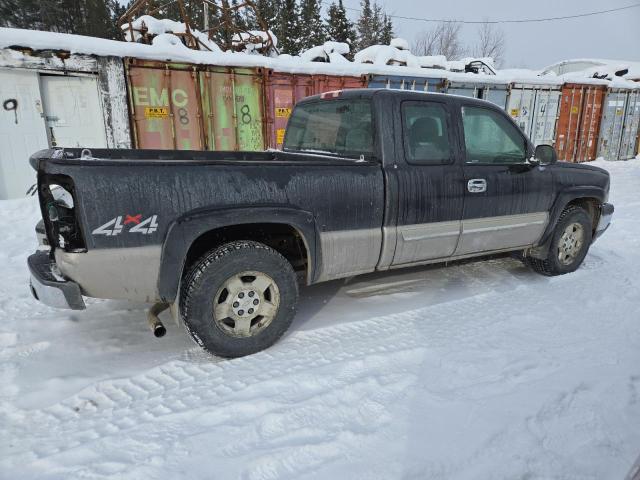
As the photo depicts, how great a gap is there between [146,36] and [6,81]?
4353 millimetres

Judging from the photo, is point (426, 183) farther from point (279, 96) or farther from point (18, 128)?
point (18, 128)

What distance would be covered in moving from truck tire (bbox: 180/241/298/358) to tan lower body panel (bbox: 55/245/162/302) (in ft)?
0.82

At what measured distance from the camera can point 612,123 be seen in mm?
15969

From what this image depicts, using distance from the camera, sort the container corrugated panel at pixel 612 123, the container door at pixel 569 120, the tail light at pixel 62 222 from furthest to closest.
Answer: the container corrugated panel at pixel 612 123 → the container door at pixel 569 120 → the tail light at pixel 62 222

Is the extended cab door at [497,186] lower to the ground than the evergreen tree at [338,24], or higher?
lower

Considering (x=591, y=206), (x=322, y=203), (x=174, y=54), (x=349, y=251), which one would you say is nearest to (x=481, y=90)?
(x=174, y=54)

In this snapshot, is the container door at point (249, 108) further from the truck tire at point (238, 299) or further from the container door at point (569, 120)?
the container door at point (569, 120)

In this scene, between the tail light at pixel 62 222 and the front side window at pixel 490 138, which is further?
the front side window at pixel 490 138

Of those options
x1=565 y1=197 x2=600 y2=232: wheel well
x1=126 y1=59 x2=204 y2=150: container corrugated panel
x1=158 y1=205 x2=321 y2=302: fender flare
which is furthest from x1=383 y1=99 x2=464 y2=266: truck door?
x1=126 y1=59 x2=204 y2=150: container corrugated panel

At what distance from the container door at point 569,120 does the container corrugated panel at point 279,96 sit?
9547mm

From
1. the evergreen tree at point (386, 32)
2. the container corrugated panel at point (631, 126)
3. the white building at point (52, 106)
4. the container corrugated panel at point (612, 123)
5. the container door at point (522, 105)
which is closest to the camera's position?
the white building at point (52, 106)

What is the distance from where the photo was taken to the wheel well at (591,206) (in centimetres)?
462

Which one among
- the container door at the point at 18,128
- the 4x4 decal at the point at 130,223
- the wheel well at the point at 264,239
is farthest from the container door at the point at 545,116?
the 4x4 decal at the point at 130,223

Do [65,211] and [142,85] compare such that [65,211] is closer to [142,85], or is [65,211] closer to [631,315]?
[631,315]
